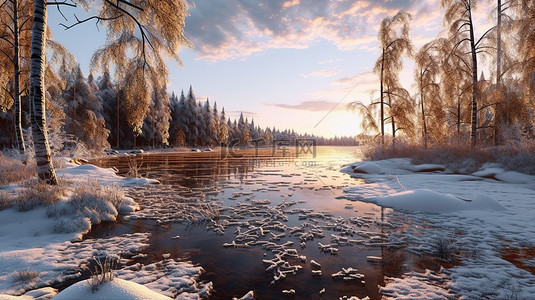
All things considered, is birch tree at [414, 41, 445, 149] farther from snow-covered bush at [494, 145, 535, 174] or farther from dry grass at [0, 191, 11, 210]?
dry grass at [0, 191, 11, 210]

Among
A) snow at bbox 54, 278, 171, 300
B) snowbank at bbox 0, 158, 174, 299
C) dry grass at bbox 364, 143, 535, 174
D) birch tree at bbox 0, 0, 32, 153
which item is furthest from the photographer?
birch tree at bbox 0, 0, 32, 153

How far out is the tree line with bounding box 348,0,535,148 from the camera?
531 inches

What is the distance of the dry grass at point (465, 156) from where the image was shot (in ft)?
35.0

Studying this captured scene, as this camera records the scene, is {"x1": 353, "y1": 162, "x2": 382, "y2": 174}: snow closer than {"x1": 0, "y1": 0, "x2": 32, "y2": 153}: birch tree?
No

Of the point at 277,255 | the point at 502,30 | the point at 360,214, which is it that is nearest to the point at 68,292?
the point at 277,255

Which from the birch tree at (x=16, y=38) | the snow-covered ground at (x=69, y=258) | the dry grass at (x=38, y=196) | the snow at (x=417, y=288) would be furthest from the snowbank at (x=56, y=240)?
the birch tree at (x=16, y=38)

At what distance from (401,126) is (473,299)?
1902 centimetres

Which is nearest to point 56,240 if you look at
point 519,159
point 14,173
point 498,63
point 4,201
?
point 4,201

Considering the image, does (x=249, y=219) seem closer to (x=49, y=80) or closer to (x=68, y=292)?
(x=68, y=292)

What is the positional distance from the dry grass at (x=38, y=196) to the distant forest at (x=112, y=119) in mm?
3836

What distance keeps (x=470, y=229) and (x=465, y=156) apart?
35.4 feet

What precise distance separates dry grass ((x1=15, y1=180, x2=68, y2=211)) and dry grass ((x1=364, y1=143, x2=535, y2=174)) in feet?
54.1

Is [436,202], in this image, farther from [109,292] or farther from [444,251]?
[109,292]

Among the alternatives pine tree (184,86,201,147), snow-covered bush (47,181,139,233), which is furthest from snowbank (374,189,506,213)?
pine tree (184,86,201,147)
